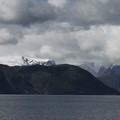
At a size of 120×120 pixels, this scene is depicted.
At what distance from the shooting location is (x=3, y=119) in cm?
17388

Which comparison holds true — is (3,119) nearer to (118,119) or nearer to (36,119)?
(36,119)

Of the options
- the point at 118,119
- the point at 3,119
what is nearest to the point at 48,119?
the point at 3,119

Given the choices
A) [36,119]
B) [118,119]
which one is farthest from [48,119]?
[118,119]

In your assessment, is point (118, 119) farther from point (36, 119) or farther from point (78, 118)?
point (36, 119)

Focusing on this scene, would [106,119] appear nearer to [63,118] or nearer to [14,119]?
[63,118]

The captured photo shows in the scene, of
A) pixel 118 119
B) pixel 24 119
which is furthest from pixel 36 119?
pixel 118 119

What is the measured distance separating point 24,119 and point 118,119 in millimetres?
40939

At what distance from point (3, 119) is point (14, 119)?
15.3 feet

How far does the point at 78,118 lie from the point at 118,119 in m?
17.8

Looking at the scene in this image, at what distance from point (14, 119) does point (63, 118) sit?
23.0 m

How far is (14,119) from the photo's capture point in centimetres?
17500

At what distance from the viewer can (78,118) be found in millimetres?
184125


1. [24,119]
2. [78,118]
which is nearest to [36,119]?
[24,119]

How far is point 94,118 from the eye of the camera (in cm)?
18362
